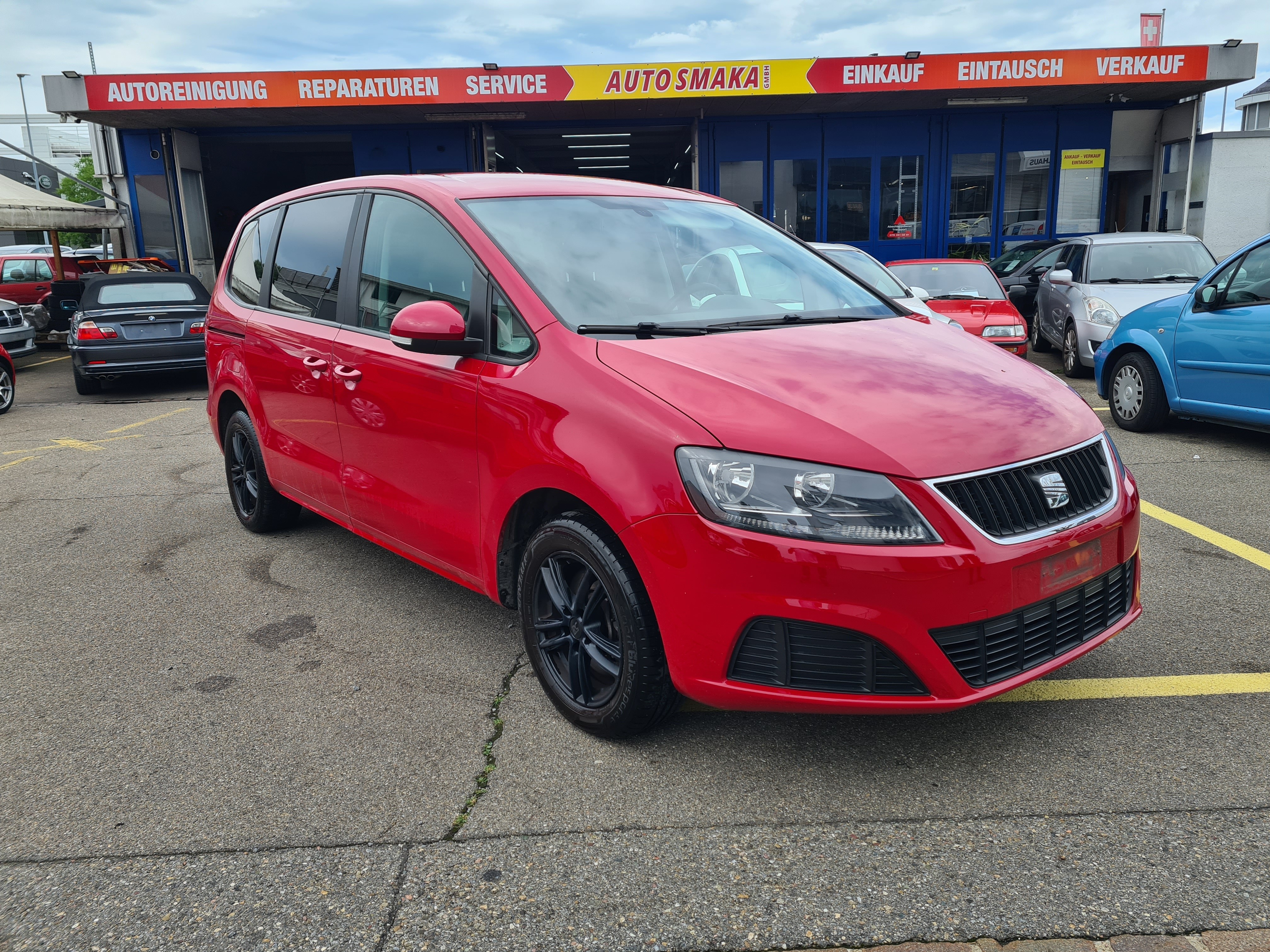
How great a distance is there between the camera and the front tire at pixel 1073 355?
10.5 metres

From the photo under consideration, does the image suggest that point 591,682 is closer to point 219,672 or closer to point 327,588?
point 219,672

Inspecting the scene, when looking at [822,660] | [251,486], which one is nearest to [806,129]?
[251,486]

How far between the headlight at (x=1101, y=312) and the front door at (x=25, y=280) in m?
18.9

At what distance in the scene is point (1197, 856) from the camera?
2.34 meters

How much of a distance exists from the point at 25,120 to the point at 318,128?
77003 mm

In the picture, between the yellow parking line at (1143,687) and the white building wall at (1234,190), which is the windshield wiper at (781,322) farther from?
the white building wall at (1234,190)

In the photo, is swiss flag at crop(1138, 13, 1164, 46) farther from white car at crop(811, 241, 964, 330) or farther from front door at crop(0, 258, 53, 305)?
front door at crop(0, 258, 53, 305)

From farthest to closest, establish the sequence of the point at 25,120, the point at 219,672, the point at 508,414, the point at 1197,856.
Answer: the point at 25,120 → the point at 219,672 → the point at 508,414 → the point at 1197,856

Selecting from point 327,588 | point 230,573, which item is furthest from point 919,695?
point 230,573

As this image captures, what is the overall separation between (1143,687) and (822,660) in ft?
4.90

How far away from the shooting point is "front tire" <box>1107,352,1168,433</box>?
731cm

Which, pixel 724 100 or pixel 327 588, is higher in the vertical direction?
pixel 724 100

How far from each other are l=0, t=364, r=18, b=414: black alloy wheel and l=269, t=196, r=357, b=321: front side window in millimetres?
8108

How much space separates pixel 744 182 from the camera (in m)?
21.0
